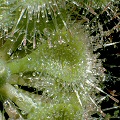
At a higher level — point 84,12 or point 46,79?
point 84,12

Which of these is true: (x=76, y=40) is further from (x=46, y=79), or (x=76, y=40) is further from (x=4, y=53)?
(x=4, y=53)

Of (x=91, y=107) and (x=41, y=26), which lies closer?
(x=41, y=26)

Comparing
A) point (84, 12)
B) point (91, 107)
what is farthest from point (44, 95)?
point (84, 12)

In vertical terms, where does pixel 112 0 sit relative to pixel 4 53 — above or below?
above

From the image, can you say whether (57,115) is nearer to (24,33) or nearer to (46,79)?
(46,79)

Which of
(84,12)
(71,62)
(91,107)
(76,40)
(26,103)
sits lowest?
(91,107)

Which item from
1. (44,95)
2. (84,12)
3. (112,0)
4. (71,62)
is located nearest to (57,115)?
(44,95)
